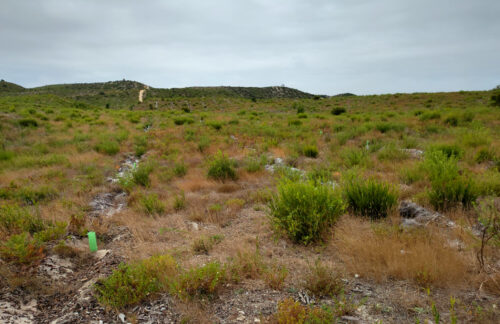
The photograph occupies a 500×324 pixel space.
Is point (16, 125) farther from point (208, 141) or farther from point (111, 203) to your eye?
point (111, 203)

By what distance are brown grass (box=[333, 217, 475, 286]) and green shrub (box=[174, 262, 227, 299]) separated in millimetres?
1395

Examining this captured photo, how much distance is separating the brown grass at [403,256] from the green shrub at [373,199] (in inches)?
20.0

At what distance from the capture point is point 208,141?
393 inches

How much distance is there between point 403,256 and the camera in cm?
260

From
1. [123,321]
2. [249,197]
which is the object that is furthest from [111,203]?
[123,321]

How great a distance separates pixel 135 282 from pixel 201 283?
0.67m

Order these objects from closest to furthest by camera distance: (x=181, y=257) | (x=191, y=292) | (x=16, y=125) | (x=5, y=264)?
(x=191, y=292)
(x=5, y=264)
(x=181, y=257)
(x=16, y=125)

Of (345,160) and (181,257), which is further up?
(345,160)

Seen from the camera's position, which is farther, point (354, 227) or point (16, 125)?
point (16, 125)

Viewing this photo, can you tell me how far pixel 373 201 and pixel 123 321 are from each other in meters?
3.35

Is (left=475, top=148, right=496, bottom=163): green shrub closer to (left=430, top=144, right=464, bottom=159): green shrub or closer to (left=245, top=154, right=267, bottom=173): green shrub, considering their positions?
(left=430, top=144, right=464, bottom=159): green shrub

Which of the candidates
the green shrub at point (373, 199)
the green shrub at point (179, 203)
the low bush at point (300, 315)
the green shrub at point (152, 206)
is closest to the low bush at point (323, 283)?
the low bush at point (300, 315)

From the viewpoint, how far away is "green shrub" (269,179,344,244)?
3305 mm

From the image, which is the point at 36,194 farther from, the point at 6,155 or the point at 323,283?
the point at 323,283
